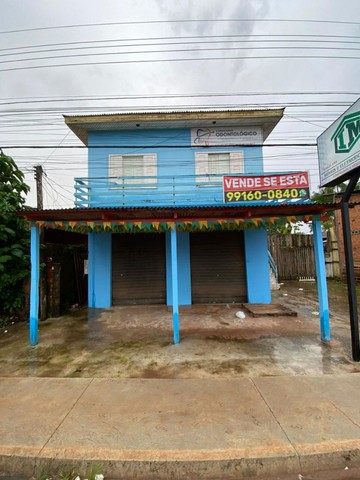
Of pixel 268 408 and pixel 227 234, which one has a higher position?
pixel 227 234

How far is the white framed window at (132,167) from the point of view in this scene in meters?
9.71

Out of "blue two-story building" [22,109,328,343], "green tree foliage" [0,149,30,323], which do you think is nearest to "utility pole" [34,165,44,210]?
"blue two-story building" [22,109,328,343]

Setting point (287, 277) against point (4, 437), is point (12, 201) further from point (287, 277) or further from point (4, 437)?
→ point (287, 277)

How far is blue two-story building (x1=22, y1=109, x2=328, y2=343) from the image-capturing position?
9.25m

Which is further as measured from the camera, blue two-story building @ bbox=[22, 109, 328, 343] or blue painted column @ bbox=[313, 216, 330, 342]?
blue two-story building @ bbox=[22, 109, 328, 343]

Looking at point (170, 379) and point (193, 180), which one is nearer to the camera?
point (170, 379)

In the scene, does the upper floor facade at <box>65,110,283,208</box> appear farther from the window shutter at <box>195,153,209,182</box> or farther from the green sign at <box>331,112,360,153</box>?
the green sign at <box>331,112,360,153</box>

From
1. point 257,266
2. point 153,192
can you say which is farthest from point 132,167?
point 257,266

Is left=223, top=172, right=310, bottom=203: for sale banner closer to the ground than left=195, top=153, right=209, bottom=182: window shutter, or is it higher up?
closer to the ground

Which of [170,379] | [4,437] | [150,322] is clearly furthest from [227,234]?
[4,437]

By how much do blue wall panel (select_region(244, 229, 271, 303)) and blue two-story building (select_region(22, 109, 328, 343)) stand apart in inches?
1.4

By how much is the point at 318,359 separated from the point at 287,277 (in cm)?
1117

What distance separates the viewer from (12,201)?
7723 mm

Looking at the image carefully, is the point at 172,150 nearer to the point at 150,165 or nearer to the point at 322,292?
the point at 150,165
